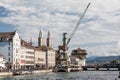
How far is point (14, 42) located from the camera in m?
181

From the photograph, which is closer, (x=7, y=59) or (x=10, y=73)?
(x=10, y=73)

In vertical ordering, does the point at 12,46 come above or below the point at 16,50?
above

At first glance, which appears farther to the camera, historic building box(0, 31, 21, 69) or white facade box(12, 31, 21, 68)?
white facade box(12, 31, 21, 68)

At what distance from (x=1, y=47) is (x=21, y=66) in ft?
52.6

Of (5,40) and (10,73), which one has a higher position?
(5,40)

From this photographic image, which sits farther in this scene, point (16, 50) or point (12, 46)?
point (16, 50)

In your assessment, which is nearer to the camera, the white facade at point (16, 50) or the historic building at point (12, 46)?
the historic building at point (12, 46)

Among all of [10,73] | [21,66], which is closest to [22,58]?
[21,66]

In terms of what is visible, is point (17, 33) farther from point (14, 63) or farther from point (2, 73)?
point (2, 73)

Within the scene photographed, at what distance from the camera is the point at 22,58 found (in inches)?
7682

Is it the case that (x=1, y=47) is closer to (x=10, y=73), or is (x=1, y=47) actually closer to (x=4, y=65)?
(x=4, y=65)

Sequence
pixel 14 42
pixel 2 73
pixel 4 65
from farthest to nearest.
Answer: pixel 14 42 → pixel 4 65 → pixel 2 73

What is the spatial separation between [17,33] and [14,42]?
559 cm

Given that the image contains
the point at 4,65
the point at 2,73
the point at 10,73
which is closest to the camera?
the point at 2,73
